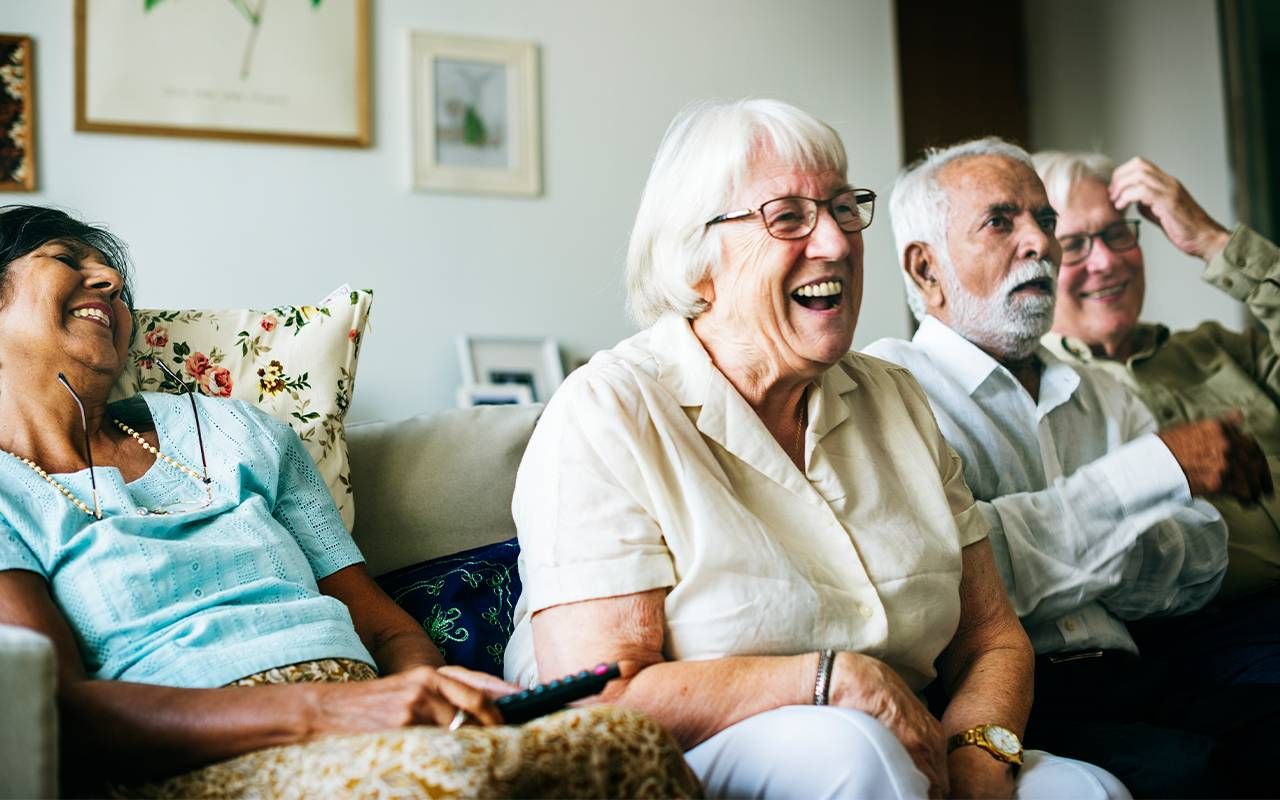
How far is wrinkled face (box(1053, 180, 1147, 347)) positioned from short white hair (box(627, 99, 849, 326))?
3.38 feet

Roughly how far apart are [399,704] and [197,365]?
0.77m

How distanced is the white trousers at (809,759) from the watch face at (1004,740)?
60mm

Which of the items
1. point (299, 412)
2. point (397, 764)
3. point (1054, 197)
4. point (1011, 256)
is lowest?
point (397, 764)

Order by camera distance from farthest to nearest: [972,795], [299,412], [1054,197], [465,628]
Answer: [1054,197] → [299,412] → [465,628] → [972,795]

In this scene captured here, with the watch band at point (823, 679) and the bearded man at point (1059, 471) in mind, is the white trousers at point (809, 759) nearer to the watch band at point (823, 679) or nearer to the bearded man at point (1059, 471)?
the watch band at point (823, 679)

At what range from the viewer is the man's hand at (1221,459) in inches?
62.6

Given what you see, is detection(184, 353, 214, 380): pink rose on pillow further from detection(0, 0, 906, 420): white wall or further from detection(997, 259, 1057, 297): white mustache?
detection(0, 0, 906, 420): white wall

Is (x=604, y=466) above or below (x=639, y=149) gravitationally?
below

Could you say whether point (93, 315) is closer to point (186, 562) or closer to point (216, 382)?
point (216, 382)

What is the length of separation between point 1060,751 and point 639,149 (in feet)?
8.79

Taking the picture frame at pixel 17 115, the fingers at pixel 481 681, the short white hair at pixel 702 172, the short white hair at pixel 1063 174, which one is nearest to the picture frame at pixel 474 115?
the picture frame at pixel 17 115

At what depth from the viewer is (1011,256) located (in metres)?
2.06

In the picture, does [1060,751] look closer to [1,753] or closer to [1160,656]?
[1160,656]

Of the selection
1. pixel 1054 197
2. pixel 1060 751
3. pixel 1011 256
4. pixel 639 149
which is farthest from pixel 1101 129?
pixel 1060 751
